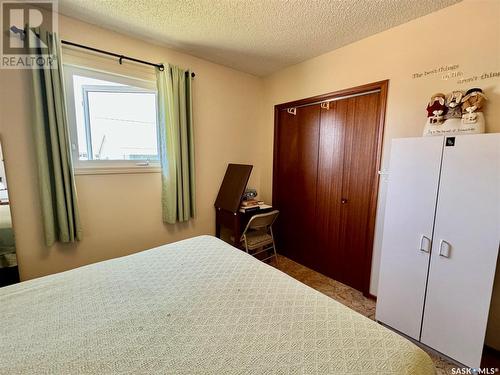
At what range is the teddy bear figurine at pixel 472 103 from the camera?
147 centimetres

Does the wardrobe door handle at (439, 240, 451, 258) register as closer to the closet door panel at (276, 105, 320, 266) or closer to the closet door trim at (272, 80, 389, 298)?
the closet door trim at (272, 80, 389, 298)

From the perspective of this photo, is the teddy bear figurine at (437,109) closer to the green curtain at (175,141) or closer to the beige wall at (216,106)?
the beige wall at (216,106)

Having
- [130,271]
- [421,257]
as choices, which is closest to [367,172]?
[421,257]

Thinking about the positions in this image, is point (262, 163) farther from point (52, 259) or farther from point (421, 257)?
point (52, 259)

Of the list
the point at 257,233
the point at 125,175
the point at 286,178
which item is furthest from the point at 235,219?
the point at 125,175

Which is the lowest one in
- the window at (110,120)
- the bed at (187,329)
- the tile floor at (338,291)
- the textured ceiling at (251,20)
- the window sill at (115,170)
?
the tile floor at (338,291)

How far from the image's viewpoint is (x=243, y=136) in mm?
3023

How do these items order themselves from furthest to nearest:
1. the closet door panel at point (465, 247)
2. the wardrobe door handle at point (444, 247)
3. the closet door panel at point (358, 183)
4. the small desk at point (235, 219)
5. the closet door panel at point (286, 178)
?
the closet door panel at point (286, 178) < the small desk at point (235, 219) < the closet door panel at point (358, 183) < the wardrobe door handle at point (444, 247) < the closet door panel at point (465, 247)

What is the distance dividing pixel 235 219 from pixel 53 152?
1.69 metres

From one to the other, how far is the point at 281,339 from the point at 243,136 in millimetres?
2510

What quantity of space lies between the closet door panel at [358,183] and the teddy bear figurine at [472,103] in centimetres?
64

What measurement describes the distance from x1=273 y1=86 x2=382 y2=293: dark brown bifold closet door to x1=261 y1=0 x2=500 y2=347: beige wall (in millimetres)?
141

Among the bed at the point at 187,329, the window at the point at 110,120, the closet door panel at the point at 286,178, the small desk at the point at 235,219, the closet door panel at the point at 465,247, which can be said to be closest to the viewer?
the bed at the point at 187,329

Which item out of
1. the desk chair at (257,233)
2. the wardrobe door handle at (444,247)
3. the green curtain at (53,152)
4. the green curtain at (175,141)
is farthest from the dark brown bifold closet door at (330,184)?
the green curtain at (53,152)
